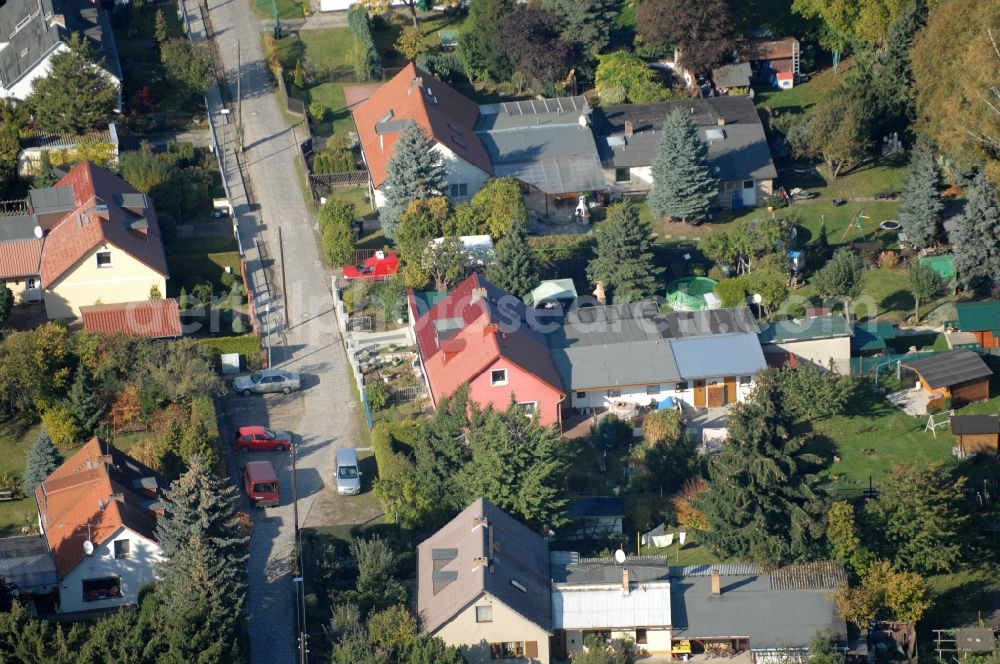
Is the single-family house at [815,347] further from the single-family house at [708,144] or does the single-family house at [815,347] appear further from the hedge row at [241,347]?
the hedge row at [241,347]

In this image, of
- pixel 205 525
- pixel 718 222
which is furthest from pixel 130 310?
pixel 718 222

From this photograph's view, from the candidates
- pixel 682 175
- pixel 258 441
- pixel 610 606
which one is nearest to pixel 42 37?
pixel 258 441

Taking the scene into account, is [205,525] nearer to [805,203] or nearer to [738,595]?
[738,595]

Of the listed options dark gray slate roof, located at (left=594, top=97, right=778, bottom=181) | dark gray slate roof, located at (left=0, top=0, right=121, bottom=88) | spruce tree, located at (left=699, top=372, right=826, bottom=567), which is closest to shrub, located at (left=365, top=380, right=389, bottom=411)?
spruce tree, located at (left=699, top=372, right=826, bottom=567)

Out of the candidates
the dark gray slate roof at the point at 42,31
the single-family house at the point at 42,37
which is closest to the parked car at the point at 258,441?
the single-family house at the point at 42,37

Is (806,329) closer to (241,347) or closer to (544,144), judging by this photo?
(544,144)

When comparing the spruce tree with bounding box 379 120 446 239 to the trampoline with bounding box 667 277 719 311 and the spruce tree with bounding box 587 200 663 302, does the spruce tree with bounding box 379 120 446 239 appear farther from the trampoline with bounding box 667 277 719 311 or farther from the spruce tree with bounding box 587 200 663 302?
the trampoline with bounding box 667 277 719 311
